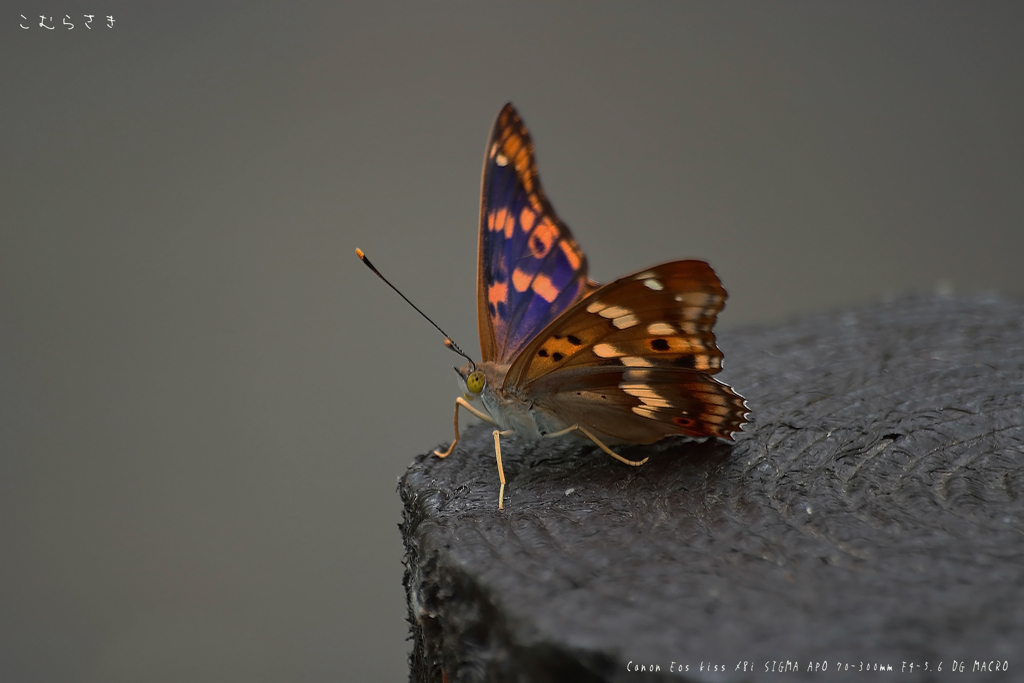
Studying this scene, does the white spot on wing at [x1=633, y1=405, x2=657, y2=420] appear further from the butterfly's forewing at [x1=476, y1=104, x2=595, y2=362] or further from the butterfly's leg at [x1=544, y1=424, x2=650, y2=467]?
the butterfly's forewing at [x1=476, y1=104, x2=595, y2=362]

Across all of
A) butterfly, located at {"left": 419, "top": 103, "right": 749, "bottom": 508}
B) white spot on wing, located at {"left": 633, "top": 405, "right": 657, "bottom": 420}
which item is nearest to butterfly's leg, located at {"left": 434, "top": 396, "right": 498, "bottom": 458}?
butterfly, located at {"left": 419, "top": 103, "right": 749, "bottom": 508}

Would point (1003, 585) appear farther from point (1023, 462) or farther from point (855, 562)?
point (1023, 462)

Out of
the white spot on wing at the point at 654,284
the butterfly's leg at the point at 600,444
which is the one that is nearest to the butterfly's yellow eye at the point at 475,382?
the butterfly's leg at the point at 600,444

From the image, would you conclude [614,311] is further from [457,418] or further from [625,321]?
[457,418]

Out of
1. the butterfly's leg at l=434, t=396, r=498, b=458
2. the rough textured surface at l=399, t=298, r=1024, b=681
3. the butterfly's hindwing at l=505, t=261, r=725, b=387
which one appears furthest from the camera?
the butterfly's leg at l=434, t=396, r=498, b=458

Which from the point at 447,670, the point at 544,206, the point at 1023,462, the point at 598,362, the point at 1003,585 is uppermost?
the point at 544,206

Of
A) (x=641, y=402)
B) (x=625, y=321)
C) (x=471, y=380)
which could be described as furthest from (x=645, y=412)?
(x=471, y=380)

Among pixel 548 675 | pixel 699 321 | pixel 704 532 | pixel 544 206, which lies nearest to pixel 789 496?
pixel 704 532
